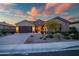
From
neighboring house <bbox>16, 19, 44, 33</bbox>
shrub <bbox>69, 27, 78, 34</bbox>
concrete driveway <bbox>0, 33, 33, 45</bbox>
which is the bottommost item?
concrete driveway <bbox>0, 33, 33, 45</bbox>

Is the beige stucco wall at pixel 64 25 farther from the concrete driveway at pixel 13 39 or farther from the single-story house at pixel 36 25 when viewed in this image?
the concrete driveway at pixel 13 39

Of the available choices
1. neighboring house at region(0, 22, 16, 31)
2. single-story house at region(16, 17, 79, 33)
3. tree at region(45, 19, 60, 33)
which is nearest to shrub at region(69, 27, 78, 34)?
single-story house at region(16, 17, 79, 33)

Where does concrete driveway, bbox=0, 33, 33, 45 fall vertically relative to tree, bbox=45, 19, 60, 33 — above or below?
below

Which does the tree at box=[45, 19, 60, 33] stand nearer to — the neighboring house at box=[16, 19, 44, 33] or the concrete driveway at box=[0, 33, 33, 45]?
the neighboring house at box=[16, 19, 44, 33]

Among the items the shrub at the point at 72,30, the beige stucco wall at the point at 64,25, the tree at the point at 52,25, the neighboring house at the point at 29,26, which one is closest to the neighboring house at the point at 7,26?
the neighboring house at the point at 29,26

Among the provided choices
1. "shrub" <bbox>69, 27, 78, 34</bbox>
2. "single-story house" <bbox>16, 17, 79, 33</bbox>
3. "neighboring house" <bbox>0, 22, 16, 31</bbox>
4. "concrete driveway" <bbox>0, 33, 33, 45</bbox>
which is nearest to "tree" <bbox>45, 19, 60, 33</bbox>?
"single-story house" <bbox>16, 17, 79, 33</bbox>

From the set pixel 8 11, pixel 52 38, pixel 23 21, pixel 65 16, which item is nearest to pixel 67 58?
pixel 52 38

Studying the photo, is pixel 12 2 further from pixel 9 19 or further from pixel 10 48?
pixel 10 48

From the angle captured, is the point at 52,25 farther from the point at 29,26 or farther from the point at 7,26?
the point at 7,26
